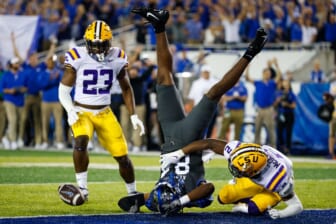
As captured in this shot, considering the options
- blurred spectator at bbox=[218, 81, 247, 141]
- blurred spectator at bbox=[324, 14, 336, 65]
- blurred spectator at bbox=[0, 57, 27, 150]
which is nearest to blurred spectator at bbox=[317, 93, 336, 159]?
blurred spectator at bbox=[218, 81, 247, 141]

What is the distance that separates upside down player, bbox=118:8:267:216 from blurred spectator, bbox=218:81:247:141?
8299 millimetres

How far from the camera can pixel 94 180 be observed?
1102cm

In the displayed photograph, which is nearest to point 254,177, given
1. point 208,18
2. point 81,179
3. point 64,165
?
point 81,179

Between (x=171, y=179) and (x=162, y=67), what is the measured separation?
120 cm

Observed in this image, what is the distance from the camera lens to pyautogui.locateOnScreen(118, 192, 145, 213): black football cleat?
7.90 meters

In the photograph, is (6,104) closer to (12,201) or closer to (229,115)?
(229,115)

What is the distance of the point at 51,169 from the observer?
12469mm

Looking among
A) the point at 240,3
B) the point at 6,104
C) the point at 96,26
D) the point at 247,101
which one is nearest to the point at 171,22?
the point at 240,3

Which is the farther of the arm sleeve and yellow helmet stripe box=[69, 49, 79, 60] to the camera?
yellow helmet stripe box=[69, 49, 79, 60]

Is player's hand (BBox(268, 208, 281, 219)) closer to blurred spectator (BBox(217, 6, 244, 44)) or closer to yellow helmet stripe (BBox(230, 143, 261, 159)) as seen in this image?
yellow helmet stripe (BBox(230, 143, 261, 159))

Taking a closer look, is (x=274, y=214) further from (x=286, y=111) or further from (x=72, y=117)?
(x=286, y=111)

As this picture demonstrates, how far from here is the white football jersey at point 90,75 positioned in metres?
8.72

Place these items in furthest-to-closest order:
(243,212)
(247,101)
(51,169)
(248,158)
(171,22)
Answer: (171,22) → (247,101) → (51,169) → (243,212) → (248,158)

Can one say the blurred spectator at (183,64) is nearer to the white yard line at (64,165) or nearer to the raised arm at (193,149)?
the white yard line at (64,165)
